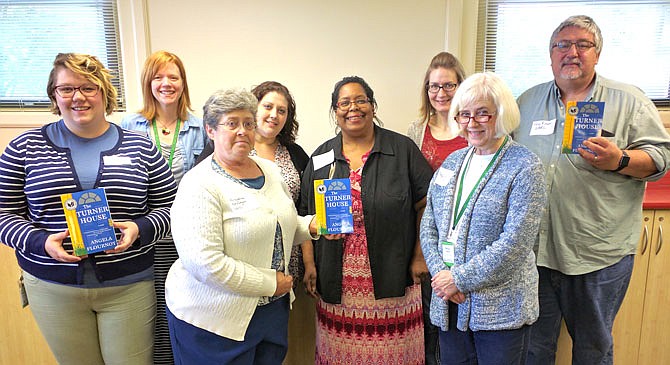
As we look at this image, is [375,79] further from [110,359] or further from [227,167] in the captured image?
[110,359]

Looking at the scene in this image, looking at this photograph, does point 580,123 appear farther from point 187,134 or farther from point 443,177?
point 187,134

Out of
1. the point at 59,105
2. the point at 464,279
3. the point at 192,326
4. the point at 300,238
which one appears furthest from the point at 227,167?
the point at 464,279

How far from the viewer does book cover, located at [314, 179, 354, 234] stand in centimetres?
158

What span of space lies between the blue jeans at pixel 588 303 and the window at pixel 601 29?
1.38 m

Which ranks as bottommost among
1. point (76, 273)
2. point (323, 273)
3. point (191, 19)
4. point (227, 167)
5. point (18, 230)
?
point (323, 273)

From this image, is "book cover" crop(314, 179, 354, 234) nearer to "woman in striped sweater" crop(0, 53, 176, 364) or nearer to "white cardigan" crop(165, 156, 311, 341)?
"white cardigan" crop(165, 156, 311, 341)

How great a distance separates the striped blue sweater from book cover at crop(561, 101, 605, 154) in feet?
5.34

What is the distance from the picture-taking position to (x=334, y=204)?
1588 millimetres

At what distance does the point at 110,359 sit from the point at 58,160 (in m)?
0.77

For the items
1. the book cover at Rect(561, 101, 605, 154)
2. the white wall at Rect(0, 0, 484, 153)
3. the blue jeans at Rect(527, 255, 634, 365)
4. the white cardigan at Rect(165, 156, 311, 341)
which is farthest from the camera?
the white wall at Rect(0, 0, 484, 153)

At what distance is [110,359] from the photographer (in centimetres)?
164

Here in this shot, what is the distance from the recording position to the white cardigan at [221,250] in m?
1.36

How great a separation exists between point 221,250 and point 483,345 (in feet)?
3.05

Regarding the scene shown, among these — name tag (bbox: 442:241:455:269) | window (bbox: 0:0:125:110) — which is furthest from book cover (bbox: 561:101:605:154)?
window (bbox: 0:0:125:110)
